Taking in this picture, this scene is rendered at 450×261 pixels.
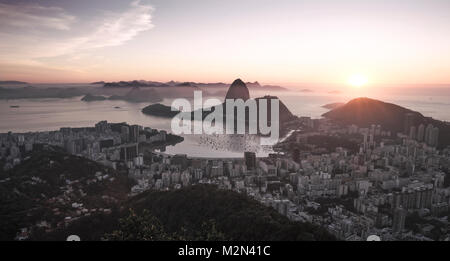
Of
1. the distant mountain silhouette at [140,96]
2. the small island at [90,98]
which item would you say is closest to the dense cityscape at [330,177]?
the small island at [90,98]

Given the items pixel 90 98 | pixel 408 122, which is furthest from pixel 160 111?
pixel 408 122

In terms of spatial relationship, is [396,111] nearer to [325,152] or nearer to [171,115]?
[325,152]

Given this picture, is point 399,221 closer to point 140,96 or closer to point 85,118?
point 85,118

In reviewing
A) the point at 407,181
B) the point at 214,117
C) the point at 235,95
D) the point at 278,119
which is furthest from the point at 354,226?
the point at 235,95

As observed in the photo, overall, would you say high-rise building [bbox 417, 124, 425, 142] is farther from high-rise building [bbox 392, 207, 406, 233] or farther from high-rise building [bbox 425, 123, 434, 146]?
high-rise building [bbox 392, 207, 406, 233]

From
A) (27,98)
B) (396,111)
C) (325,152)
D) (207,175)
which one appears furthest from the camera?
(27,98)

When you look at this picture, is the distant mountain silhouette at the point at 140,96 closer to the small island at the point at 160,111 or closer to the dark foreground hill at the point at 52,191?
the small island at the point at 160,111
